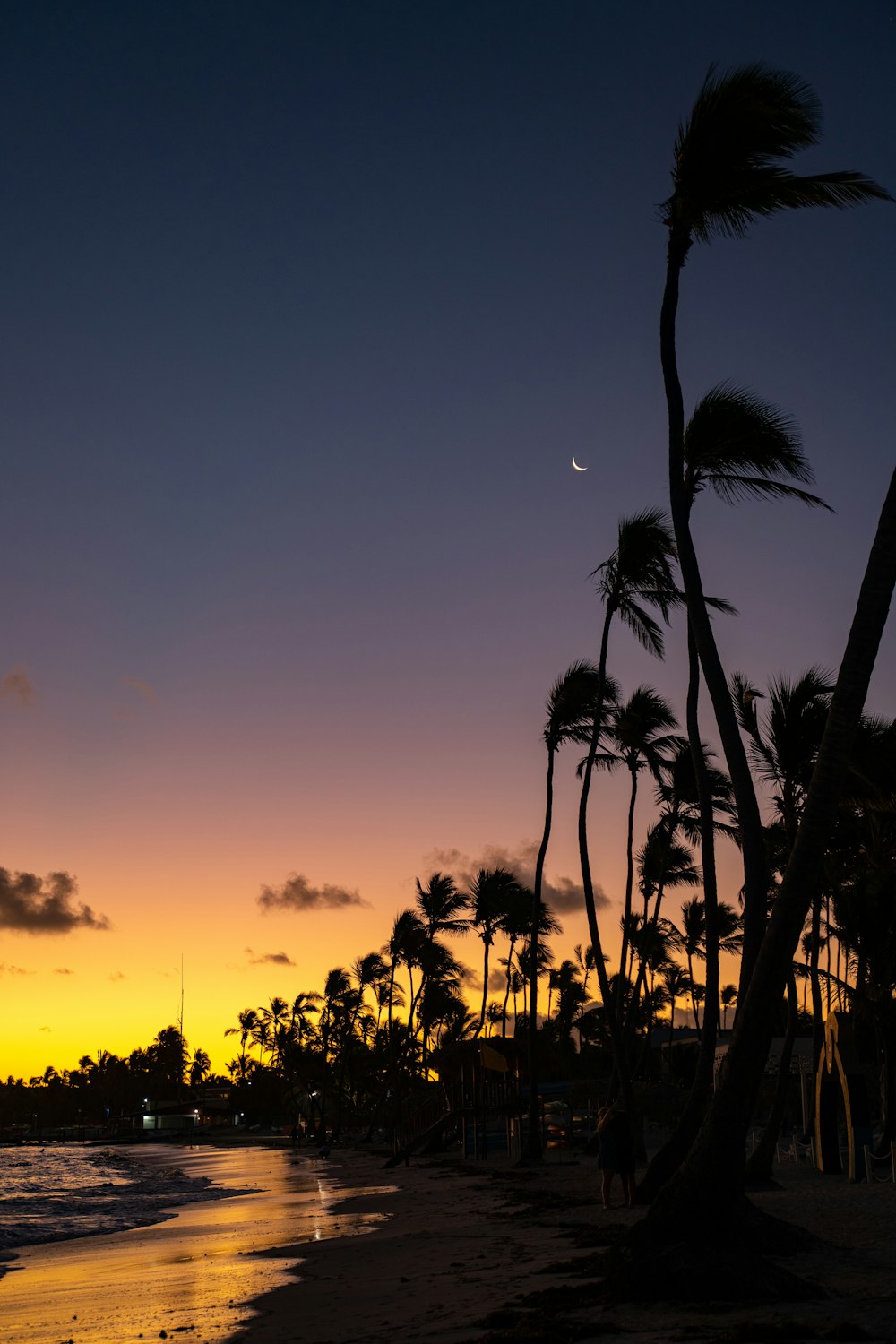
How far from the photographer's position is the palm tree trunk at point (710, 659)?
40.0ft

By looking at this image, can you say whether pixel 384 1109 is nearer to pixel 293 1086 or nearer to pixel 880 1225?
pixel 293 1086

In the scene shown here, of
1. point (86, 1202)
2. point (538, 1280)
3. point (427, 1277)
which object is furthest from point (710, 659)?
point (86, 1202)

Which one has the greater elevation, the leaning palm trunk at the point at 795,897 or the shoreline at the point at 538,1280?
the leaning palm trunk at the point at 795,897

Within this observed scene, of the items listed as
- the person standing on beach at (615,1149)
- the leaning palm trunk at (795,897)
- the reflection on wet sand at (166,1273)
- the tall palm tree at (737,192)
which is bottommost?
the reflection on wet sand at (166,1273)

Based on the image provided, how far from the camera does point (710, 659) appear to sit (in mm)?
12938

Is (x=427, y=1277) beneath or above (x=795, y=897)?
beneath

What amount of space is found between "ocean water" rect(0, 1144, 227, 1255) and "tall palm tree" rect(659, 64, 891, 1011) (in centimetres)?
1826

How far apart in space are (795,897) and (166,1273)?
10889mm

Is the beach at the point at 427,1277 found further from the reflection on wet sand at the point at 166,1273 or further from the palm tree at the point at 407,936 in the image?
the palm tree at the point at 407,936

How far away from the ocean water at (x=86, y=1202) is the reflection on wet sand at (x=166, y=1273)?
1.67m

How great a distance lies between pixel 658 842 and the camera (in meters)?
38.3

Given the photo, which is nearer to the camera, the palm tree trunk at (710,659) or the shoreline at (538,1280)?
the shoreline at (538,1280)

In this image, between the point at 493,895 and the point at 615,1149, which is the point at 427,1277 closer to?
the point at 615,1149

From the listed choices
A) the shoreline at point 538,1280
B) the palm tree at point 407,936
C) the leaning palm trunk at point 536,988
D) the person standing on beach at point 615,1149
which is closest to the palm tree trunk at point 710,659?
the shoreline at point 538,1280
